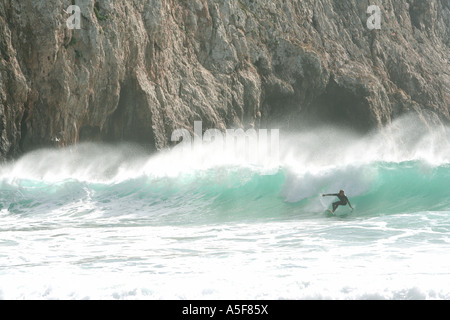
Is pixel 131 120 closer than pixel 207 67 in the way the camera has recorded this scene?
Yes

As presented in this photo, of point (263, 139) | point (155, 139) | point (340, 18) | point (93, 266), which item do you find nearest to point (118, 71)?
point (155, 139)

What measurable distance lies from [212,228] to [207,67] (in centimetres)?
1484

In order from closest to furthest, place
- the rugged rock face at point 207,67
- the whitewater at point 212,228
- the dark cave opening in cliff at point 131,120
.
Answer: the whitewater at point 212,228
the rugged rock face at point 207,67
the dark cave opening in cliff at point 131,120

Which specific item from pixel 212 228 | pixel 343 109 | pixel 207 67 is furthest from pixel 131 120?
pixel 343 109

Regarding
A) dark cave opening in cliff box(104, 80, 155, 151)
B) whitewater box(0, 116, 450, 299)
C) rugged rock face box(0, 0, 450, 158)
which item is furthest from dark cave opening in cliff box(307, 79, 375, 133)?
dark cave opening in cliff box(104, 80, 155, 151)

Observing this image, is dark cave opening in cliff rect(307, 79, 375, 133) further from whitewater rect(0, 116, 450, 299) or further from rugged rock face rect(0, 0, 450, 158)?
whitewater rect(0, 116, 450, 299)

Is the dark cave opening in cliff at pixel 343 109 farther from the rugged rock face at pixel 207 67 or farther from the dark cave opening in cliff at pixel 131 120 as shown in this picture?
the dark cave opening in cliff at pixel 131 120

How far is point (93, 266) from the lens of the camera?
982 centimetres

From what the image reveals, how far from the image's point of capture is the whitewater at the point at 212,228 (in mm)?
8539

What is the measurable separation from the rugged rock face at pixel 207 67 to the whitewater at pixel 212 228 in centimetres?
141

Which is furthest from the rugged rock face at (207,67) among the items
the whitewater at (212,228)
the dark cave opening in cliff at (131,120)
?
the whitewater at (212,228)

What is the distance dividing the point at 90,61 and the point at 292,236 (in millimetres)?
11107

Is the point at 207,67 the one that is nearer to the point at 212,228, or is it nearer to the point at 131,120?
the point at 131,120

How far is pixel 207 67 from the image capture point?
28.3m
